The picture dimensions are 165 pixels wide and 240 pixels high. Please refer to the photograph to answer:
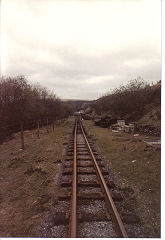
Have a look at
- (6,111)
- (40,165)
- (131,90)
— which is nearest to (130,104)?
(131,90)

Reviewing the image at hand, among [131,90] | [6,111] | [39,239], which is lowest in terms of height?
[39,239]

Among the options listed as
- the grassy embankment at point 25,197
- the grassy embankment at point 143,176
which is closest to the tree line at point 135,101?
the grassy embankment at point 143,176

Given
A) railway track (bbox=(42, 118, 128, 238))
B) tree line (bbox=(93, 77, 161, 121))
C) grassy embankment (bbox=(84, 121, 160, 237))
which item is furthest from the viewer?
tree line (bbox=(93, 77, 161, 121))

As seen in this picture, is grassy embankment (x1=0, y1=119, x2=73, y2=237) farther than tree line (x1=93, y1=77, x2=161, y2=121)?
No

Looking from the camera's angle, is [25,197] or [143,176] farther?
[143,176]

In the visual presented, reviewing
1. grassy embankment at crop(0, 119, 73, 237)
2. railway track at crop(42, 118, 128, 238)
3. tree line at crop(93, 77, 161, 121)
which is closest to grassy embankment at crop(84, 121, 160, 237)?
railway track at crop(42, 118, 128, 238)

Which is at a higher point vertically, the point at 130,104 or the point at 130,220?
the point at 130,104

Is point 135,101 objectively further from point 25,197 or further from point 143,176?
point 25,197

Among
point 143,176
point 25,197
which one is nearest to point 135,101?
point 143,176

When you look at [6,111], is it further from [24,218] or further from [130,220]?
[130,220]

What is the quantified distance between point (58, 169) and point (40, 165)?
1210mm

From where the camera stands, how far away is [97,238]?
3262 mm

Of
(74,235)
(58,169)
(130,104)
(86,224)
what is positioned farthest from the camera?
(130,104)

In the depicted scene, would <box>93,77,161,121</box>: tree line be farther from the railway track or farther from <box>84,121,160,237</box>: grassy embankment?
the railway track
